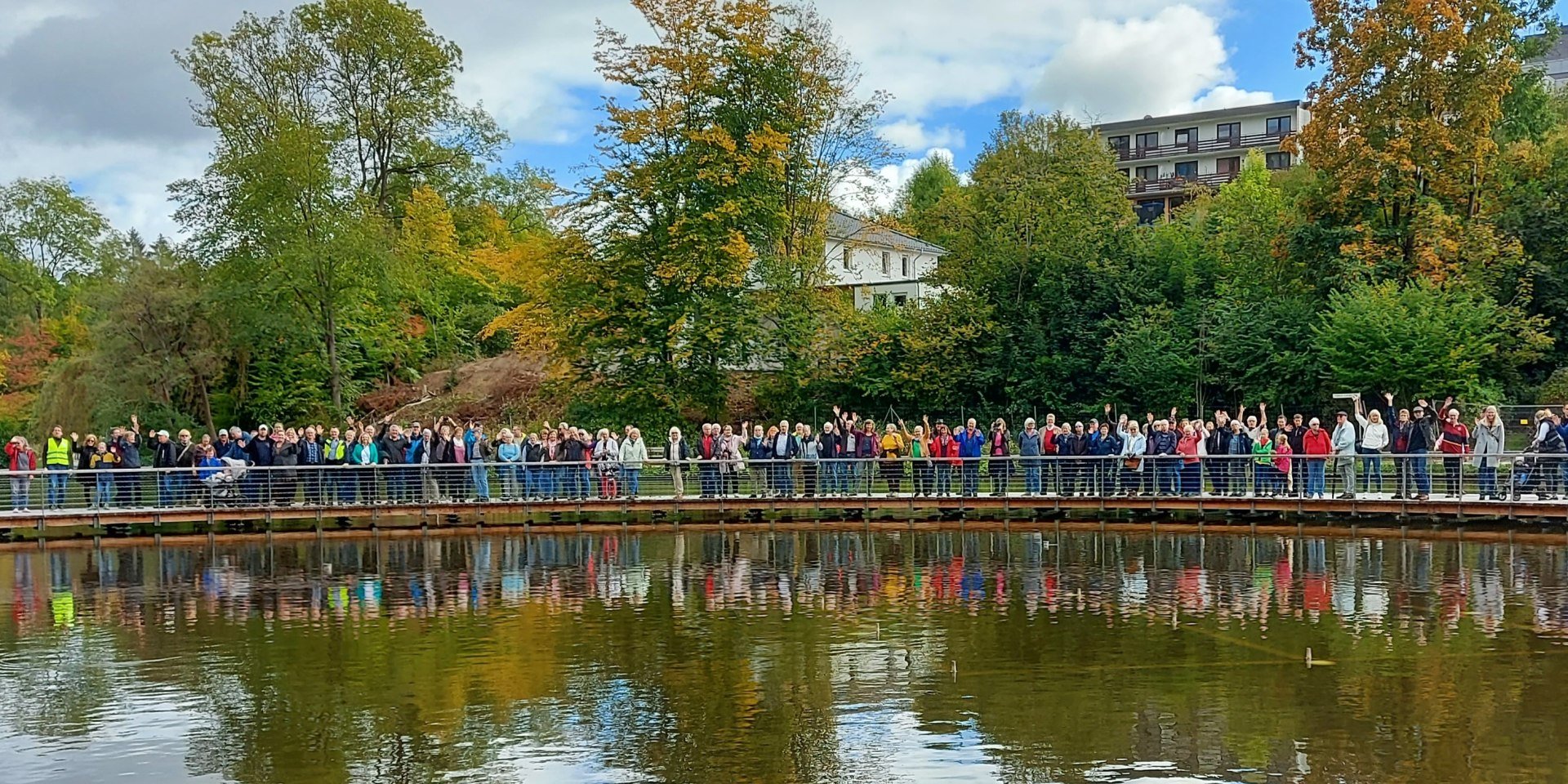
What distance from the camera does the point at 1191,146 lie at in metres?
91.0

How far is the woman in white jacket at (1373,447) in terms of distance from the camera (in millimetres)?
26469

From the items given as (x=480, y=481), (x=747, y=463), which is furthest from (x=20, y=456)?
(x=747, y=463)

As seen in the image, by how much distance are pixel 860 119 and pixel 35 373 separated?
3874cm

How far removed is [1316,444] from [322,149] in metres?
34.8

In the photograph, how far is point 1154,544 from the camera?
25.3 meters

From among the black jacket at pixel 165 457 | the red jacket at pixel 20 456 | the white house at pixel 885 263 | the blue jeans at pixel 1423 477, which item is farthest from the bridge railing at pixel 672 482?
the white house at pixel 885 263

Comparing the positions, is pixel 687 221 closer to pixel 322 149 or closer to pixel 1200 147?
pixel 322 149

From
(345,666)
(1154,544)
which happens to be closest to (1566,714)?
→ (345,666)

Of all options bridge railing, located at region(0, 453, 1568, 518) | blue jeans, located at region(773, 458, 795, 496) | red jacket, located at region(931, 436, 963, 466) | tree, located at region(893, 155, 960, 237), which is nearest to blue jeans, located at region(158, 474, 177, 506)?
bridge railing, located at region(0, 453, 1568, 518)

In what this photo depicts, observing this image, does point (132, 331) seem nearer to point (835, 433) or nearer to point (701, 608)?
point (835, 433)

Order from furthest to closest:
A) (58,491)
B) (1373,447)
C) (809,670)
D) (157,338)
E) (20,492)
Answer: (157,338), (58,491), (20,492), (1373,447), (809,670)

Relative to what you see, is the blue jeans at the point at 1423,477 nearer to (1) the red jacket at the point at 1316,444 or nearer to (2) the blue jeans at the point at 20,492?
(1) the red jacket at the point at 1316,444

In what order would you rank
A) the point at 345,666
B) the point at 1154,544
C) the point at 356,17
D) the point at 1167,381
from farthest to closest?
the point at 356,17, the point at 1167,381, the point at 1154,544, the point at 345,666

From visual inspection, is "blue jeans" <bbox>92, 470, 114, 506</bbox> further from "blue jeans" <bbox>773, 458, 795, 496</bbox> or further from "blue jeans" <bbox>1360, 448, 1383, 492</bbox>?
"blue jeans" <bbox>1360, 448, 1383, 492</bbox>
